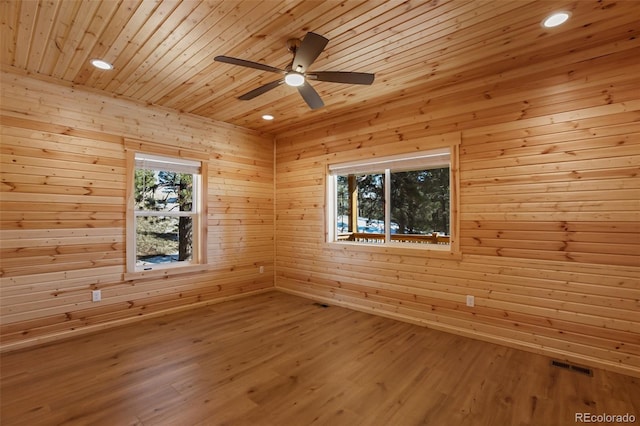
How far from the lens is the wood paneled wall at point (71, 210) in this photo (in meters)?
3.06

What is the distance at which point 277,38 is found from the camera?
98.8 inches

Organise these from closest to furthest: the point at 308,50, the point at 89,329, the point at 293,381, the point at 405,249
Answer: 1. the point at 308,50
2. the point at 293,381
3. the point at 89,329
4. the point at 405,249

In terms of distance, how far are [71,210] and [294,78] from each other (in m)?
2.83

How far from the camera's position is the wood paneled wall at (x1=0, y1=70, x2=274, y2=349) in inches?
121

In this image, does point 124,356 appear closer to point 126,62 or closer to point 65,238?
point 65,238

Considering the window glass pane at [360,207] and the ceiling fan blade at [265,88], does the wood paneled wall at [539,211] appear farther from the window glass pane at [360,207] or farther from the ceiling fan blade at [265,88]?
the ceiling fan blade at [265,88]

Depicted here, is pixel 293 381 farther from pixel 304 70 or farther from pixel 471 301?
pixel 304 70

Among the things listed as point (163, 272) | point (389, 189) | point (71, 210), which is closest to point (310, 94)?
point (389, 189)

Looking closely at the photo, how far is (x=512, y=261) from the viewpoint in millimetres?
3084

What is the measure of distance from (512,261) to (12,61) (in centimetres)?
510

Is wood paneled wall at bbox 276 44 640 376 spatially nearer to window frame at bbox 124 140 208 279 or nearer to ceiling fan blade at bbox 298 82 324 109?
ceiling fan blade at bbox 298 82 324 109

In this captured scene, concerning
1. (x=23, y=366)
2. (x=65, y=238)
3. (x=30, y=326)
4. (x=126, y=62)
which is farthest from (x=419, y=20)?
(x=30, y=326)

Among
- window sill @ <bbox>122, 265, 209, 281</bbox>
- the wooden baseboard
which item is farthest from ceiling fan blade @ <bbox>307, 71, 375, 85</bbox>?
the wooden baseboard

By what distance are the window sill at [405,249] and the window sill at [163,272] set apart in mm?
1955
